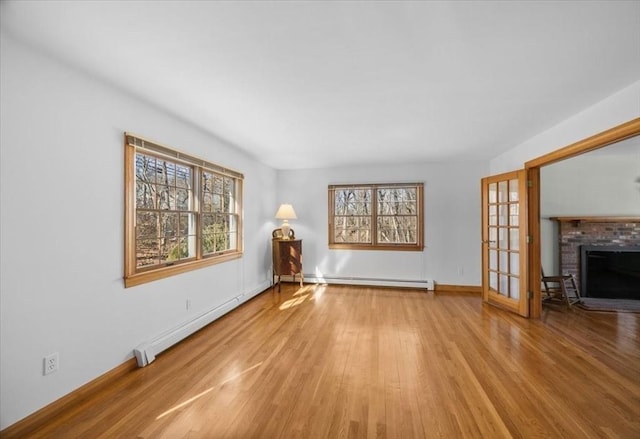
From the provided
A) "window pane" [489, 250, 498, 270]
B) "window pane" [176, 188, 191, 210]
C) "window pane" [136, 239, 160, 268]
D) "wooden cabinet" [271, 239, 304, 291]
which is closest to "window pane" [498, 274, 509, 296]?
"window pane" [489, 250, 498, 270]

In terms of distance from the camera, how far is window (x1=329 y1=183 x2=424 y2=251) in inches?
199

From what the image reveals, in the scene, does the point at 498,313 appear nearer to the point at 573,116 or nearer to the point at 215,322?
the point at 573,116

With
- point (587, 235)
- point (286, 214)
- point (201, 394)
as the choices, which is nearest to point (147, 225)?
point (201, 394)

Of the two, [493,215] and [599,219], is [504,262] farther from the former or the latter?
[599,219]

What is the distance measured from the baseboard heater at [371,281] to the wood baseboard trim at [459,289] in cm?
19

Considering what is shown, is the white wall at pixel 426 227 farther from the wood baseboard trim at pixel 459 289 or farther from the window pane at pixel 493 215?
the window pane at pixel 493 215

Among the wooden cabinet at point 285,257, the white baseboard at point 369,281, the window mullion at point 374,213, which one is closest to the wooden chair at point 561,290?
the white baseboard at point 369,281

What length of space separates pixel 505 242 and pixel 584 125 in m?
1.83

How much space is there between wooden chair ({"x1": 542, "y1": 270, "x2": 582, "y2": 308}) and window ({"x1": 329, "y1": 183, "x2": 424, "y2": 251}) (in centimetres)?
191

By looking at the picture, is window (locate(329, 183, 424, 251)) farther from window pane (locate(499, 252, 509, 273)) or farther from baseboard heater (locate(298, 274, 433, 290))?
window pane (locate(499, 252, 509, 273))

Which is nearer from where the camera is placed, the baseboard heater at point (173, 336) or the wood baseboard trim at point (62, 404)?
the wood baseboard trim at point (62, 404)

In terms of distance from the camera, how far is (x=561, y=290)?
4016mm

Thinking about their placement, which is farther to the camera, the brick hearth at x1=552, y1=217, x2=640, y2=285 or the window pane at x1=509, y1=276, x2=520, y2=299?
the brick hearth at x1=552, y1=217, x2=640, y2=285

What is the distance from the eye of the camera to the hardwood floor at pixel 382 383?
163 cm
